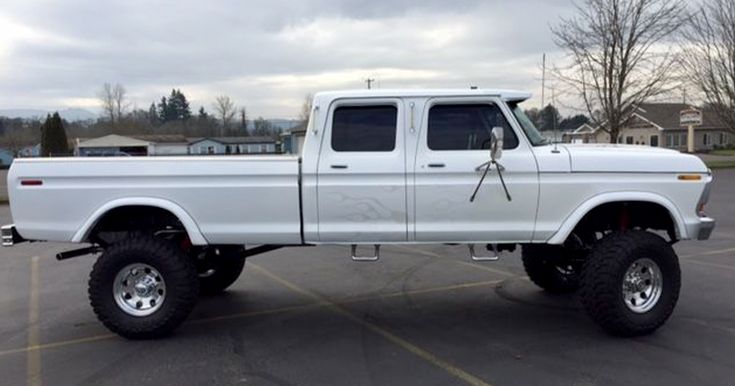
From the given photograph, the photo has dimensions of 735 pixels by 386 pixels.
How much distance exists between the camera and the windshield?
581 cm

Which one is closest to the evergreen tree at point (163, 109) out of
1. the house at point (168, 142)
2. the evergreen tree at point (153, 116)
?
the evergreen tree at point (153, 116)

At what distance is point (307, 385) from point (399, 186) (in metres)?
1.93

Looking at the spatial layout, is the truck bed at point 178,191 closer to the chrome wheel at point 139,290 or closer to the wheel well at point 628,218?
the chrome wheel at point 139,290

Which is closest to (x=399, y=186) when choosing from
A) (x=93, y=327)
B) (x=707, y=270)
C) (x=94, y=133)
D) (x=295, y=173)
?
(x=295, y=173)

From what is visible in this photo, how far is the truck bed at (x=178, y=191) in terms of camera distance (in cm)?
561

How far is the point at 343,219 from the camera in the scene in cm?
563

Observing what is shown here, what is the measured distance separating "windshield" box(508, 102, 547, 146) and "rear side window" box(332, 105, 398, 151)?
1.16m

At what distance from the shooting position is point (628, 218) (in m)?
6.00

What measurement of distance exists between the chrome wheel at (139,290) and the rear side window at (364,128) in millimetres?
2158

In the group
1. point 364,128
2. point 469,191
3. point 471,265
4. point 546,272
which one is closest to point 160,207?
point 364,128

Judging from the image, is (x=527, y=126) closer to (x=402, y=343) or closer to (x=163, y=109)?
(x=402, y=343)

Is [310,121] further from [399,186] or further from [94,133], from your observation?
[94,133]

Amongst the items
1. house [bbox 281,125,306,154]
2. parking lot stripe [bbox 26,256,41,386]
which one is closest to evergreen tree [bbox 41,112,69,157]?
house [bbox 281,125,306,154]

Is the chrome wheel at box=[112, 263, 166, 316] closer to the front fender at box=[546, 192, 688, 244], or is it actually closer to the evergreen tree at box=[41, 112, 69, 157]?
the front fender at box=[546, 192, 688, 244]
